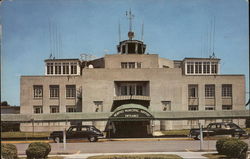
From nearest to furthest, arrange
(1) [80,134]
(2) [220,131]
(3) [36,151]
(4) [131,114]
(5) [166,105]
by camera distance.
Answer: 1. (3) [36,151]
2. (1) [80,134]
3. (2) [220,131]
4. (4) [131,114]
5. (5) [166,105]

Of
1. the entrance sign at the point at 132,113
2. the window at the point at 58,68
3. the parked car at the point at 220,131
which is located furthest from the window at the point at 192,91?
the window at the point at 58,68

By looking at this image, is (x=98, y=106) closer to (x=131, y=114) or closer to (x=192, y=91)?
(x=131, y=114)

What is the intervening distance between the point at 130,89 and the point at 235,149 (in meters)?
34.0

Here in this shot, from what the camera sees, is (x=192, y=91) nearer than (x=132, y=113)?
No

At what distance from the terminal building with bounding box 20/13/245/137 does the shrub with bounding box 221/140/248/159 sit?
28.8m

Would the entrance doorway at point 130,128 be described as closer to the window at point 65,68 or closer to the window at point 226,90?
the window at point 226,90

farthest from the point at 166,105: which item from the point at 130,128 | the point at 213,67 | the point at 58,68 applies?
the point at 58,68

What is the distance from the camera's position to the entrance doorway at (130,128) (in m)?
41.4

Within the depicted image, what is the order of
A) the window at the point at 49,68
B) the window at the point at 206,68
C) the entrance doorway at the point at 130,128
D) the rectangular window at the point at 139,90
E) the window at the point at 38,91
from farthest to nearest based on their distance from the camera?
the window at the point at 206,68
the window at the point at 49,68
the rectangular window at the point at 139,90
the window at the point at 38,91
the entrance doorway at the point at 130,128

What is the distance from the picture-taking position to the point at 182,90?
51.8 metres

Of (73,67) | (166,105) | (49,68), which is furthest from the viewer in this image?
(73,67)

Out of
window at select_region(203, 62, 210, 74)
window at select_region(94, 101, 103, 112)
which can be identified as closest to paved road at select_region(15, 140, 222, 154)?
window at select_region(94, 101, 103, 112)

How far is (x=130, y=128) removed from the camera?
144 ft

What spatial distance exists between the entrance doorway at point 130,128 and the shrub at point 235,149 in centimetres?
2231
